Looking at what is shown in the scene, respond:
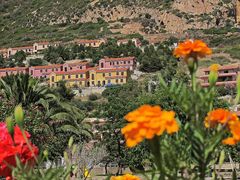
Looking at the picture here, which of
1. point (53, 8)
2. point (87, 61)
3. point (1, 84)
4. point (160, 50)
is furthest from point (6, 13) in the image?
point (1, 84)

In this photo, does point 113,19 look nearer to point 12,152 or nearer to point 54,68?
point 54,68

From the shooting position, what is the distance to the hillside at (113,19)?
324 ft

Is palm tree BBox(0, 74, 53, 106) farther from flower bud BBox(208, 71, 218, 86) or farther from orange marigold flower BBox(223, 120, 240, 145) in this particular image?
orange marigold flower BBox(223, 120, 240, 145)

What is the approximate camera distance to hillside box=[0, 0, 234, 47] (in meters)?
98.9

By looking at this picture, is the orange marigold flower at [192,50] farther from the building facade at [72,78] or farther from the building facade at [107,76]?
the building facade at [72,78]

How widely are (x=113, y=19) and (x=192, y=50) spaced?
104481 millimetres

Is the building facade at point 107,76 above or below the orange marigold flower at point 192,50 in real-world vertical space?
below

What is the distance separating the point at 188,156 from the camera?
2.51 metres

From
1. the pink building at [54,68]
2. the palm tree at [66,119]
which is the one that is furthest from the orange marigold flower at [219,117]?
the pink building at [54,68]

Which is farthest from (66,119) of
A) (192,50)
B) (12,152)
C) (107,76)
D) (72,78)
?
(72,78)

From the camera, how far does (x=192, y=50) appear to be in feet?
8.33

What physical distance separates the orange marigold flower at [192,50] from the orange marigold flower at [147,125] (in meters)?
0.50

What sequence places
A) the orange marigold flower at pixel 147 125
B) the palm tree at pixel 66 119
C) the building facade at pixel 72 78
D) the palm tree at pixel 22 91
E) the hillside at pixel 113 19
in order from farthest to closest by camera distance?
the hillside at pixel 113 19
the building facade at pixel 72 78
the palm tree at pixel 66 119
the palm tree at pixel 22 91
the orange marigold flower at pixel 147 125

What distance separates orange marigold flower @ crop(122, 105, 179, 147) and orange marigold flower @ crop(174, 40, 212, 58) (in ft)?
1.65
